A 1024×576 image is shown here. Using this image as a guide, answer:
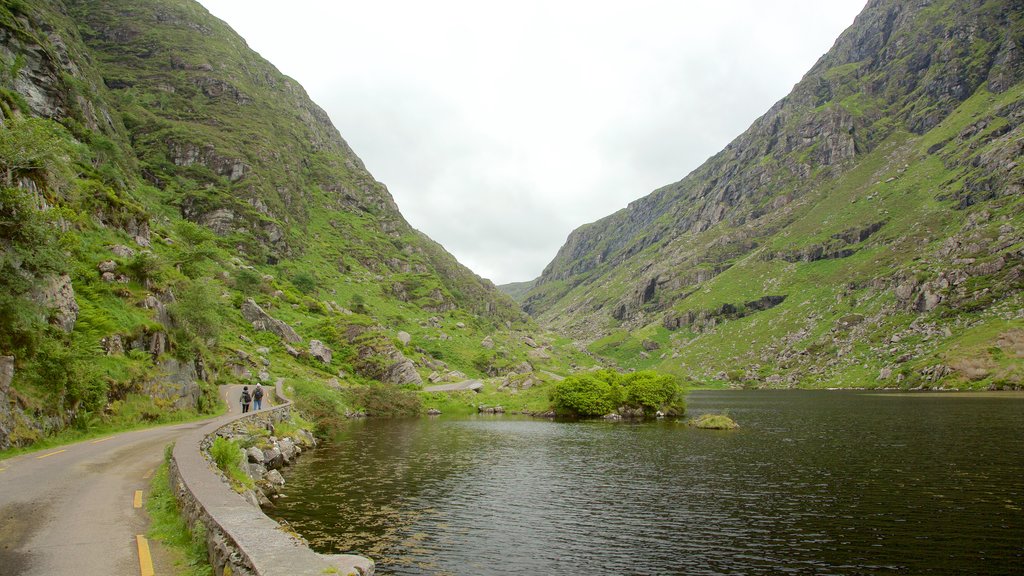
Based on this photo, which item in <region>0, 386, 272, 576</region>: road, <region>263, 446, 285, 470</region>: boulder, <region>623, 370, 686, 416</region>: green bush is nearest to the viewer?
<region>0, 386, 272, 576</region>: road

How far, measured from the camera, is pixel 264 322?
340 feet

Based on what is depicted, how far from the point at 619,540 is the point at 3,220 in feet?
134

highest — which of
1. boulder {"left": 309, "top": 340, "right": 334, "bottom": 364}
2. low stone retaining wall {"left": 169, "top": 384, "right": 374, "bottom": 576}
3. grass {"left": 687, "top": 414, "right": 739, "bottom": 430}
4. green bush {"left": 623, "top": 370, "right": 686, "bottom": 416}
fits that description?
boulder {"left": 309, "top": 340, "right": 334, "bottom": 364}

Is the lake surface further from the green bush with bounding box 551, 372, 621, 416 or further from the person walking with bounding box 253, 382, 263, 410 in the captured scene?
the green bush with bounding box 551, 372, 621, 416

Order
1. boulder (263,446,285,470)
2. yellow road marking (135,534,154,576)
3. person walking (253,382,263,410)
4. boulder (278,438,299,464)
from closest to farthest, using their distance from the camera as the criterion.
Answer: yellow road marking (135,534,154,576), boulder (263,446,285,470), boulder (278,438,299,464), person walking (253,382,263,410)

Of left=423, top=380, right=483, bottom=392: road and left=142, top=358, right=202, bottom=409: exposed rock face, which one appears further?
left=423, top=380, right=483, bottom=392: road

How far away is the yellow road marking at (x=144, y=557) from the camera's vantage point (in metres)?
13.0

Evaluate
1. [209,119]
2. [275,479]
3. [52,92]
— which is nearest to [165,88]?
[209,119]

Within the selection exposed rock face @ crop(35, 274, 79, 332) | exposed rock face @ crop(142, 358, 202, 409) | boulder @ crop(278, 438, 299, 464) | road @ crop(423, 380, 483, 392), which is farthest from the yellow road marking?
road @ crop(423, 380, 483, 392)

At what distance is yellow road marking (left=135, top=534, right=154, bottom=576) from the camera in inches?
511

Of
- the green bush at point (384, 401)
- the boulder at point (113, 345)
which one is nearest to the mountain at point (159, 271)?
the boulder at point (113, 345)

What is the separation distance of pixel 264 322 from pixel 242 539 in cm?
10201

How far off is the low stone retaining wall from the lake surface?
736cm

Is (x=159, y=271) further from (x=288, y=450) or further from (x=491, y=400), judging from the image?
(x=491, y=400)
